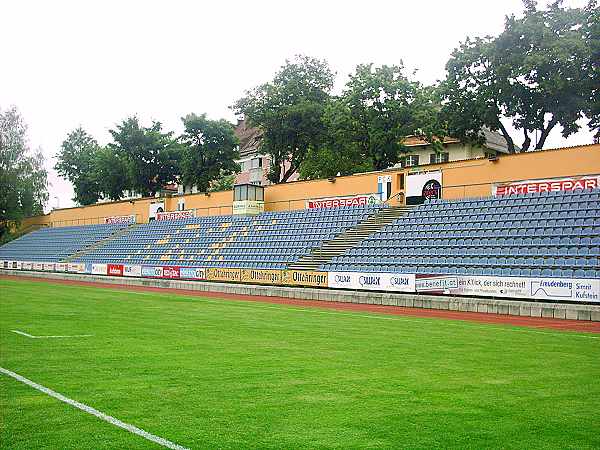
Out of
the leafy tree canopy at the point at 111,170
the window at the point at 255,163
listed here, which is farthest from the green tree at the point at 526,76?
the leafy tree canopy at the point at 111,170

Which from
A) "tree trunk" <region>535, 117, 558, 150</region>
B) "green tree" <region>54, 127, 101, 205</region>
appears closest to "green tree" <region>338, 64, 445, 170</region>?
"tree trunk" <region>535, 117, 558, 150</region>

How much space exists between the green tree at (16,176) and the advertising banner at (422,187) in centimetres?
5035

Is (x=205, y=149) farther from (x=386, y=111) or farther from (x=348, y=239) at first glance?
(x=348, y=239)

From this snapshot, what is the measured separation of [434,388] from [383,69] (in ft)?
144

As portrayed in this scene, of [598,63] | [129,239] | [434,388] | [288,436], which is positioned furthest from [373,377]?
[129,239]

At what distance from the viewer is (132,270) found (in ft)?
128

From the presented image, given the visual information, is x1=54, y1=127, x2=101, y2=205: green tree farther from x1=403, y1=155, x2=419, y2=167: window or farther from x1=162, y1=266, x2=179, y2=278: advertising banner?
x1=162, y1=266, x2=179, y2=278: advertising banner

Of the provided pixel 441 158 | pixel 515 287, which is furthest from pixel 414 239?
pixel 441 158

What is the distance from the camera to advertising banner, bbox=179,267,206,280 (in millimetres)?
33875

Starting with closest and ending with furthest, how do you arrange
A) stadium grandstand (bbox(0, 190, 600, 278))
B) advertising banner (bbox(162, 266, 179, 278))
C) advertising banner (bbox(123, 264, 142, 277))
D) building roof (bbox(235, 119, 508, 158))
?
stadium grandstand (bbox(0, 190, 600, 278)), advertising banner (bbox(162, 266, 179, 278)), advertising banner (bbox(123, 264, 142, 277)), building roof (bbox(235, 119, 508, 158))

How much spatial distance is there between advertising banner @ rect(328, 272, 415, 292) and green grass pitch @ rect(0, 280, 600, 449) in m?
9.27

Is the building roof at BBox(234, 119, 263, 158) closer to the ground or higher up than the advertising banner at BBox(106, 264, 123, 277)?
higher up

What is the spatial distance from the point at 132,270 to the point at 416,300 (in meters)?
22.5

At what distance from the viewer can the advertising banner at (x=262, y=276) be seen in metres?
29.0
